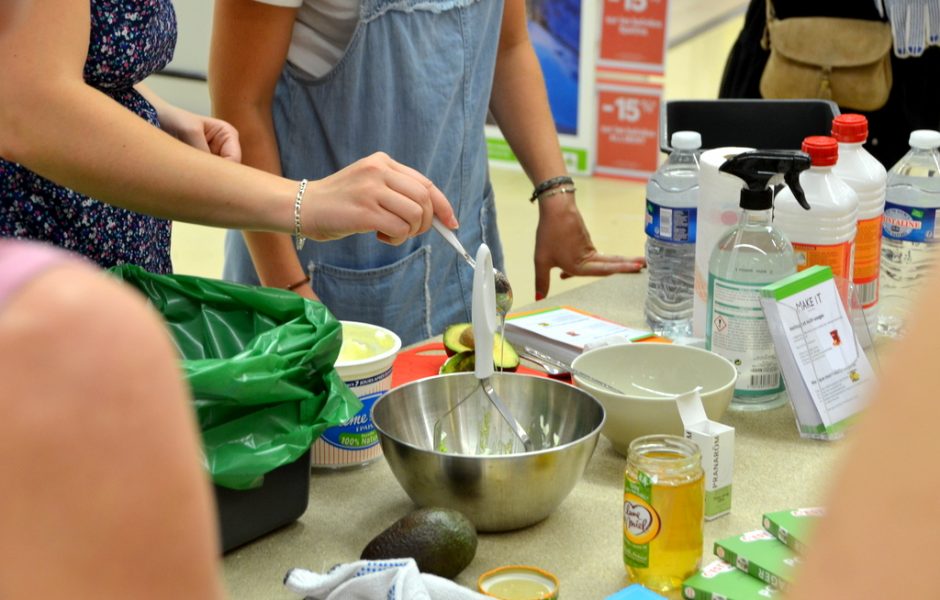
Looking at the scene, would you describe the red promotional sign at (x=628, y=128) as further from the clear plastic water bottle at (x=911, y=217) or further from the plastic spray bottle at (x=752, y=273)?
the plastic spray bottle at (x=752, y=273)

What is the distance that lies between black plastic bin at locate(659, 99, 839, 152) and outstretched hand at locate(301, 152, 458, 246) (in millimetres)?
852

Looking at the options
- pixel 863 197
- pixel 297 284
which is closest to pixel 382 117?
pixel 297 284

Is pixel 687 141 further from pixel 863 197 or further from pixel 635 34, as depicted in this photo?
pixel 635 34

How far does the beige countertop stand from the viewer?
3.93ft

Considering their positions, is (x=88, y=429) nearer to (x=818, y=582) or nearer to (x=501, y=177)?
(x=818, y=582)

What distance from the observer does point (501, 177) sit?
596 centimetres

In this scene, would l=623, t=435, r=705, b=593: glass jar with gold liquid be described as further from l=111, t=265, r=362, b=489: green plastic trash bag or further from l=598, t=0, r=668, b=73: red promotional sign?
l=598, t=0, r=668, b=73: red promotional sign

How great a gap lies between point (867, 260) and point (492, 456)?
822 mm

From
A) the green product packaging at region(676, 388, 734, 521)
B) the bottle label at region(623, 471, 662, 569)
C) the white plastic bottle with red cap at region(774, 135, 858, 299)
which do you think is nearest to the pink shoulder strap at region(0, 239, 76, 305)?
the bottle label at region(623, 471, 662, 569)

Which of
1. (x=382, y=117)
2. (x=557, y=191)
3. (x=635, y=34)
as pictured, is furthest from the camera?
(x=635, y=34)

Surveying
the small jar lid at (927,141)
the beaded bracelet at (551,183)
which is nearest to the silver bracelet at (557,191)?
the beaded bracelet at (551,183)

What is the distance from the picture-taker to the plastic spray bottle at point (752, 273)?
1.53 meters

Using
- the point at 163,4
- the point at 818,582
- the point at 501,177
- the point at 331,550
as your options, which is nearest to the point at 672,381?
the point at 331,550

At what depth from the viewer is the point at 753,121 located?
7.16ft
